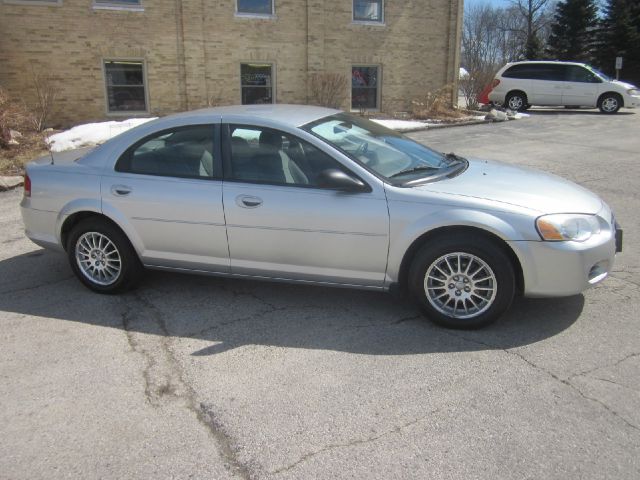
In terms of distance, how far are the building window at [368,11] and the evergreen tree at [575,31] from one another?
2449 centimetres

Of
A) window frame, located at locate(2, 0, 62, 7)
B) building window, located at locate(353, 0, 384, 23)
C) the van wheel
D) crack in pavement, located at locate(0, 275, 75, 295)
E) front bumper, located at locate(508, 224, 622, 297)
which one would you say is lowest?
crack in pavement, located at locate(0, 275, 75, 295)

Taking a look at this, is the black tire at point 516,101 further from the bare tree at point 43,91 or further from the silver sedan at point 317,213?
the silver sedan at point 317,213

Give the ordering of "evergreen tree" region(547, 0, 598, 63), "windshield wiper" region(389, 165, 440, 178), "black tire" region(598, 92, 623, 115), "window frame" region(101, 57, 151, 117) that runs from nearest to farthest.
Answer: "windshield wiper" region(389, 165, 440, 178) → "window frame" region(101, 57, 151, 117) → "black tire" region(598, 92, 623, 115) → "evergreen tree" region(547, 0, 598, 63)

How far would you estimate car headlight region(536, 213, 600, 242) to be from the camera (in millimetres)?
3816

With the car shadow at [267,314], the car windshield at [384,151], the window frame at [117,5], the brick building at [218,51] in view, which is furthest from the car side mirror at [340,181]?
the window frame at [117,5]

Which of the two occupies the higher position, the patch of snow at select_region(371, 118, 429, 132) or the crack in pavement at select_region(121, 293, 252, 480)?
the patch of snow at select_region(371, 118, 429, 132)

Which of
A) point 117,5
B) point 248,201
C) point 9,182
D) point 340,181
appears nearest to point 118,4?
point 117,5

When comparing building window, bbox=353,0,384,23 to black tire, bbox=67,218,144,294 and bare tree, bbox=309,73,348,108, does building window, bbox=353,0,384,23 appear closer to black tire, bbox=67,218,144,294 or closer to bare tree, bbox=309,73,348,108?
bare tree, bbox=309,73,348,108

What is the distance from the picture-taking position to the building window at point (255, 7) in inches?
677

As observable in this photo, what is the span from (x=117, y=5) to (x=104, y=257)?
522 inches

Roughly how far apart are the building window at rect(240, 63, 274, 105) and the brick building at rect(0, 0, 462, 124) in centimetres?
3

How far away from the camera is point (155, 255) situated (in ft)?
15.3

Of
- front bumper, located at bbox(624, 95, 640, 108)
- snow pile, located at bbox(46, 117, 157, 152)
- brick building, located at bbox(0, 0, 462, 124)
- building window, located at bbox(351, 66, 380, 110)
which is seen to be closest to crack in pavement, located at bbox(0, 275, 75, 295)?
snow pile, located at bbox(46, 117, 157, 152)

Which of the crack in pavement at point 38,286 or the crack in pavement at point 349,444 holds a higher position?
the crack in pavement at point 38,286
